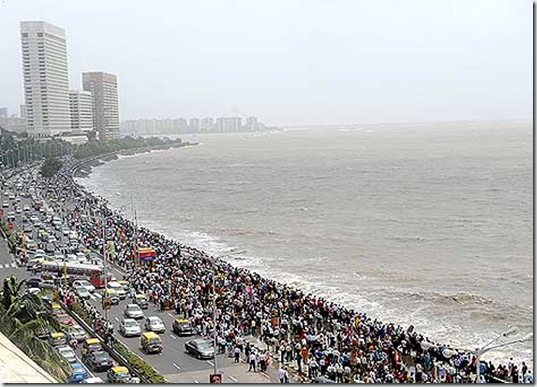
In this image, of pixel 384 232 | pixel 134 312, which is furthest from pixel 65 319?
pixel 384 232

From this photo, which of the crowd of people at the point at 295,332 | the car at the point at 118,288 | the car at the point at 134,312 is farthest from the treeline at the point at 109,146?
the car at the point at 134,312

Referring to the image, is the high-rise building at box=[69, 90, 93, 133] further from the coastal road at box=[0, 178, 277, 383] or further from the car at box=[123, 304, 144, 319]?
the coastal road at box=[0, 178, 277, 383]

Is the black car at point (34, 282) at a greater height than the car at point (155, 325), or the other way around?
the car at point (155, 325)

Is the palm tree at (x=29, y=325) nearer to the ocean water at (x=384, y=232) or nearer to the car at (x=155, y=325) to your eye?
the car at (x=155, y=325)

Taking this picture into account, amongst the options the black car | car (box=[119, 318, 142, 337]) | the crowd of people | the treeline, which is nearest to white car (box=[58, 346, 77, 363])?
car (box=[119, 318, 142, 337])

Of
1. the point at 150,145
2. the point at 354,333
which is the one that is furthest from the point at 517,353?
the point at 150,145

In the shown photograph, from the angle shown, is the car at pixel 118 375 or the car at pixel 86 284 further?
the car at pixel 86 284
